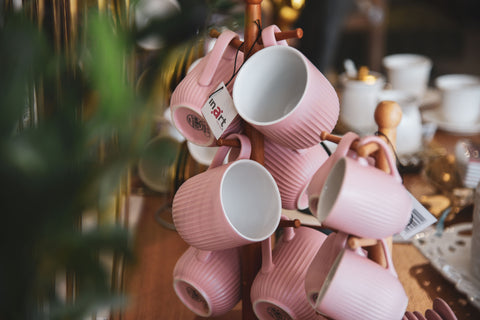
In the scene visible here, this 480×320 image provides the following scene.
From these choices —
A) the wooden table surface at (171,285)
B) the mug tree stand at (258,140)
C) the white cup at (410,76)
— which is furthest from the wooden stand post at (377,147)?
the white cup at (410,76)

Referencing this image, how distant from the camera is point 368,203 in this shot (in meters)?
0.48

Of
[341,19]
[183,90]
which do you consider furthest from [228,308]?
[341,19]

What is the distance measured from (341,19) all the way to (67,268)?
241 cm

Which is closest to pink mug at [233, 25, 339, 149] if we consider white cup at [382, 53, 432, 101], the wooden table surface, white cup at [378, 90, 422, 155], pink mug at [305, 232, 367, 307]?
pink mug at [305, 232, 367, 307]

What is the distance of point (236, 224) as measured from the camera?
611 millimetres

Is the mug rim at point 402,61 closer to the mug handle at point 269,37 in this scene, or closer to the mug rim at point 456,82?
the mug rim at point 456,82

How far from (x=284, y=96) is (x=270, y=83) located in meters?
0.03

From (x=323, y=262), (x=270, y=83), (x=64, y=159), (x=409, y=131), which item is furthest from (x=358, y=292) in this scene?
(x=409, y=131)

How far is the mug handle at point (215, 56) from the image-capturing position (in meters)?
0.61

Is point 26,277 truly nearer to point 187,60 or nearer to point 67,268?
point 67,268

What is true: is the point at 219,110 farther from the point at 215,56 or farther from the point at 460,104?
the point at 460,104

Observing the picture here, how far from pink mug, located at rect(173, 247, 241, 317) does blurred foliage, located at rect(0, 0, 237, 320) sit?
458mm

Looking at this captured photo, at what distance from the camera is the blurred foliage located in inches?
7.0

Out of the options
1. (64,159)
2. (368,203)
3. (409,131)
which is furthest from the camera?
(409,131)
